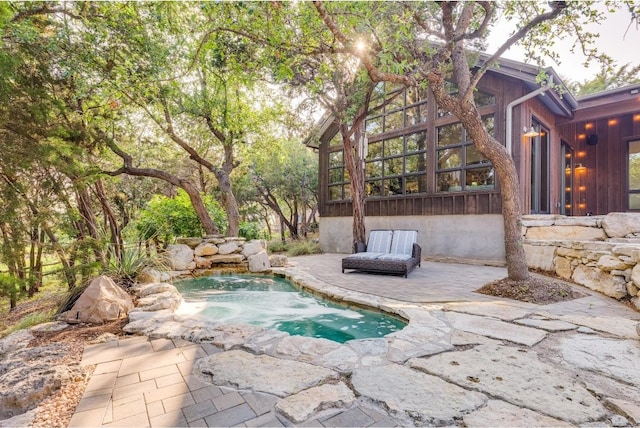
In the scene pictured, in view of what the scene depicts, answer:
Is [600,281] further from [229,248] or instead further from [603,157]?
[229,248]

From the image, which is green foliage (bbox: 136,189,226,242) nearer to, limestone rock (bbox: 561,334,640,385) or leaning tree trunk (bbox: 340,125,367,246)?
leaning tree trunk (bbox: 340,125,367,246)

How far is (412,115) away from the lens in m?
9.10

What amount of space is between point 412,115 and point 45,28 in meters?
8.15

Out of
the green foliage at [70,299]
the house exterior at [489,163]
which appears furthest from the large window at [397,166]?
the green foliage at [70,299]

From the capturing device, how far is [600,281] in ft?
14.8

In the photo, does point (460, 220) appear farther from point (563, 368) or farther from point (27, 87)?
point (27, 87)

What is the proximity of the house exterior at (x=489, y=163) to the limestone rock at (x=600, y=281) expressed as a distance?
2248mm

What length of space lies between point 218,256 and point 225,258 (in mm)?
171

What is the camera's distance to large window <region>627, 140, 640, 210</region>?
841cm

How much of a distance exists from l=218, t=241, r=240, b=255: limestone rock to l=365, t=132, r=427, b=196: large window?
183 inches

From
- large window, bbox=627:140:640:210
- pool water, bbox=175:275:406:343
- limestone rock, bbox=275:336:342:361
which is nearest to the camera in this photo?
limestone rock, bbox=275:336:342:361

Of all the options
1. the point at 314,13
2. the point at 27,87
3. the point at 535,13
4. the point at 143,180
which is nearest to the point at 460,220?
the point at 535,13

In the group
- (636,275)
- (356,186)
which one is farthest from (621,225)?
(356,186)

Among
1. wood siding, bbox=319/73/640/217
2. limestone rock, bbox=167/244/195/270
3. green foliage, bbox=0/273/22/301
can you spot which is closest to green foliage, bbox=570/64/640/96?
wood siding, bbox=319/73/640/217
